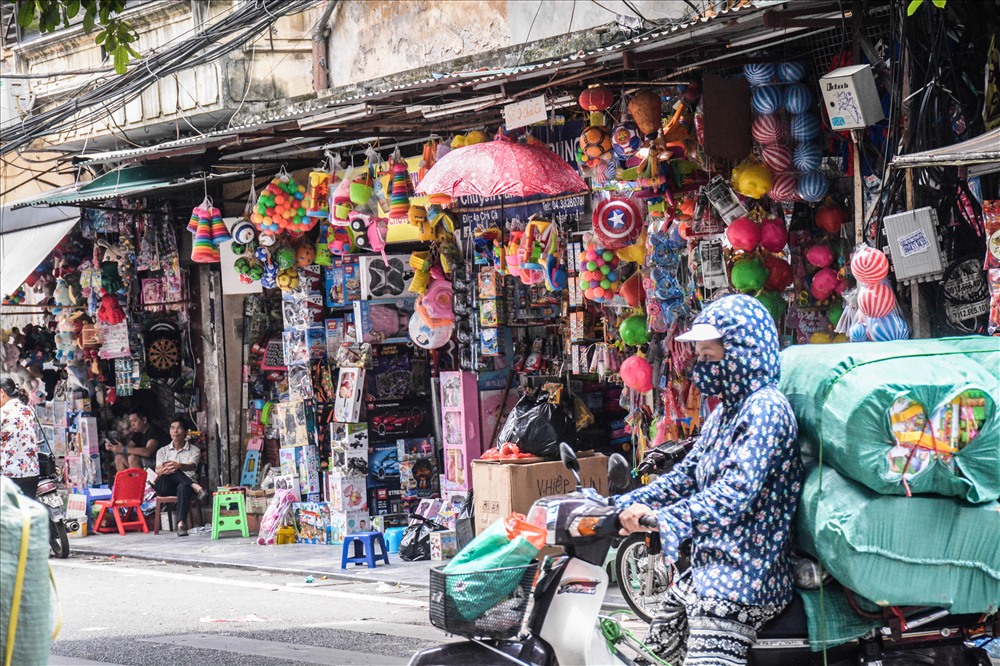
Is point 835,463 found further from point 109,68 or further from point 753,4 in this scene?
point 109,68

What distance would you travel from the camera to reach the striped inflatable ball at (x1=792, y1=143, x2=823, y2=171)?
8875mm

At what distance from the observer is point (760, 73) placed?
9.01m

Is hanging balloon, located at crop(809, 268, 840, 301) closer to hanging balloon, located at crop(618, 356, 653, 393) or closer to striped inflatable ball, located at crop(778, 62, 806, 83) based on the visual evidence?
striped inflatable ball, located at crop(778, 62, 806, 83)

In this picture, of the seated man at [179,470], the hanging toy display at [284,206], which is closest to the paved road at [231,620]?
the seated man at [179,470]

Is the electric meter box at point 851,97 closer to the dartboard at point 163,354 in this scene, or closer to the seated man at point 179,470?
the seated man at point 179,470

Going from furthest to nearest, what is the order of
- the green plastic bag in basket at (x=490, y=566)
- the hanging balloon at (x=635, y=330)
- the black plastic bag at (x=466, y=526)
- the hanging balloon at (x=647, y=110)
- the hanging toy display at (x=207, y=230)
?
the hanging toy display at (x=207, y=230), the black plastic bag at (x=466, y=526), the hanging balloon at (x=635, y=330), the hanging balloon at (x=647, y=110), the green plastic bag in basket at (x=490, y=566)

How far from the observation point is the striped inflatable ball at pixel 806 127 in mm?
8898

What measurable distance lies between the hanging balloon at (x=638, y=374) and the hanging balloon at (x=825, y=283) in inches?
67.3

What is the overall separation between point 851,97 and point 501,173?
2.88 m

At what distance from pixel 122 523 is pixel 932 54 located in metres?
11.5

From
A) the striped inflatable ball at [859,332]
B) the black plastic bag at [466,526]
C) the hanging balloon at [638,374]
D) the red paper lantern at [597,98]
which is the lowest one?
the black plastic bag at [466,526]

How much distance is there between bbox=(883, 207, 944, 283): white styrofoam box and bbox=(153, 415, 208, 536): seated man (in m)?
10.2

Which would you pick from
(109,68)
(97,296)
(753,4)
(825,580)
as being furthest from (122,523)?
(825,580)

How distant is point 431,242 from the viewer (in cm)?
1298
